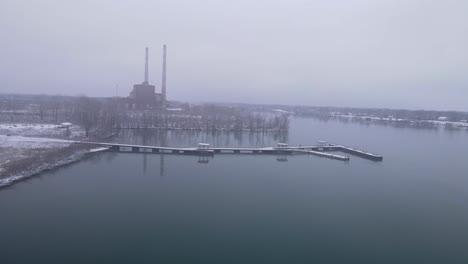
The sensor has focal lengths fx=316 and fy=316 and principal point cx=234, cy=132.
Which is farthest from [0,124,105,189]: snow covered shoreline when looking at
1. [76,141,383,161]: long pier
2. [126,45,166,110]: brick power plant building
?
[126,45,166,110]: brick power plant building

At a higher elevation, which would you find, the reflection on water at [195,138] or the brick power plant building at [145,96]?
the brick power plant building at [145,96]

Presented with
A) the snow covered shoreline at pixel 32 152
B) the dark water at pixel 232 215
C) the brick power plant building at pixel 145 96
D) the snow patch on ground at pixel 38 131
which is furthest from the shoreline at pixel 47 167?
the brick power plant building at pixel 145 96

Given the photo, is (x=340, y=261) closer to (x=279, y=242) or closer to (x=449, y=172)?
(x=279, y=242)

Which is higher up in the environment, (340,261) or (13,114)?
(13,114)

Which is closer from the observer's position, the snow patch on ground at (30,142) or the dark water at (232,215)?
the dark water at (232,215)

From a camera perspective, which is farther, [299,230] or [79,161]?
[79,161]

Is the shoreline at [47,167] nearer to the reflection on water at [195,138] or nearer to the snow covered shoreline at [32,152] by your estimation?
the snow covered shoreline at [32,152]

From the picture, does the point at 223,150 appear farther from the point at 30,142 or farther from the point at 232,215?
the point at 30,142

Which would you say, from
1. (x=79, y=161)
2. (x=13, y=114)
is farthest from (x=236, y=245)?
(x=13, y=114)
